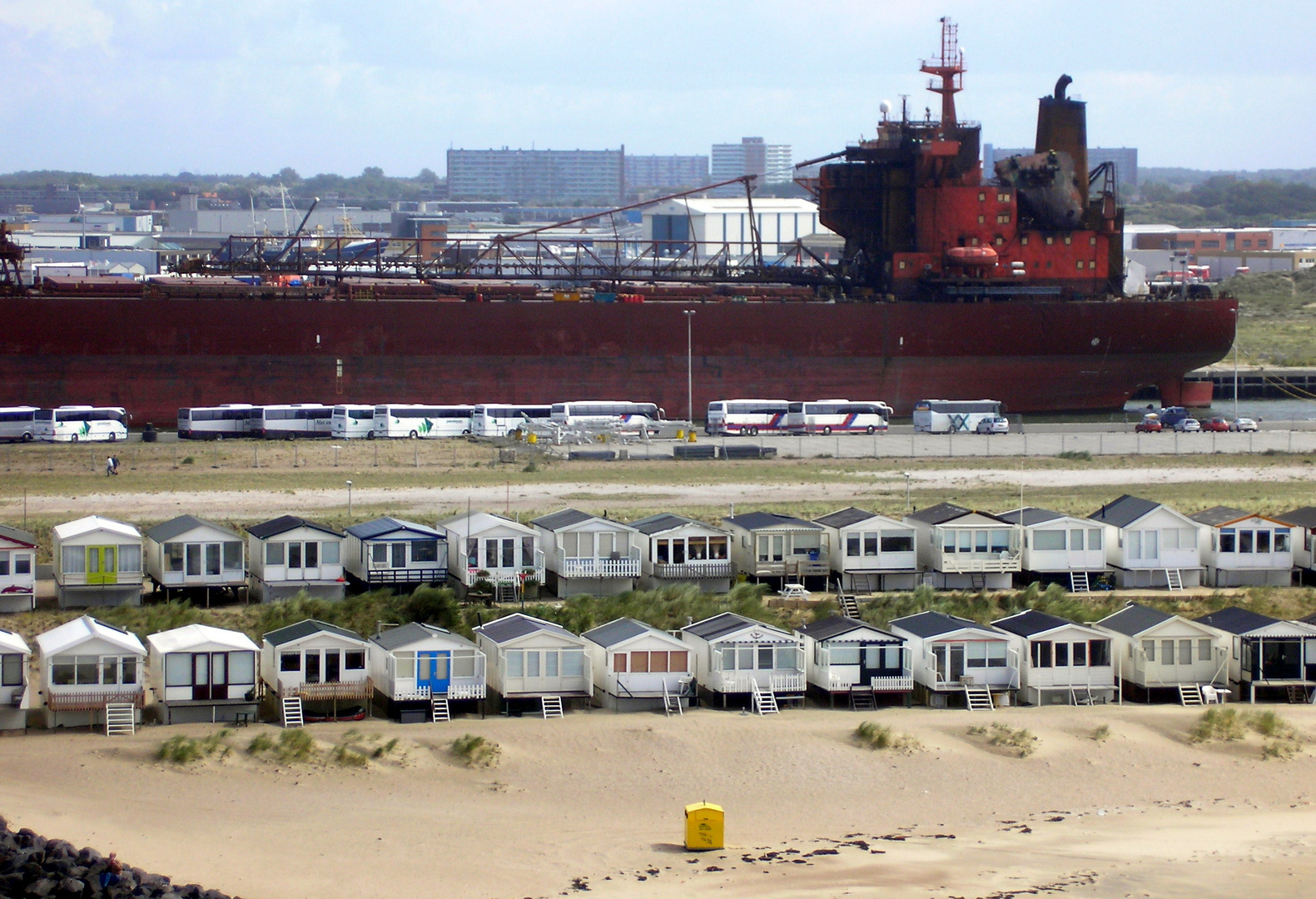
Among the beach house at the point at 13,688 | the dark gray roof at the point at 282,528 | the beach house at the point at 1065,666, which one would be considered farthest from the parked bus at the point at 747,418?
the beach house at the point at 13,688

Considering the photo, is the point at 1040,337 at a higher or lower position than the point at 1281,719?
higher

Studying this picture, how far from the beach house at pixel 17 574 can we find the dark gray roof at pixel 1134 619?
17378 millimetres

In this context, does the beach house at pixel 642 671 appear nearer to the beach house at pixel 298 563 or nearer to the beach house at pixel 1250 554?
the beach house at pixel 298 563

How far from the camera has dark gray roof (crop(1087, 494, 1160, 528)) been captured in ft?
104

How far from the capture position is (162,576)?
2841 centimetres

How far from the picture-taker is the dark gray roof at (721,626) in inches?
965

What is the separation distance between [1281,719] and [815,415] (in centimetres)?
3045

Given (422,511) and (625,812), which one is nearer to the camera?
(625,812)

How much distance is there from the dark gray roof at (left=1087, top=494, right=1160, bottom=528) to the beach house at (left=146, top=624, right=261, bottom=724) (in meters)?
16.8

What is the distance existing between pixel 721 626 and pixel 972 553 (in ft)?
24.5

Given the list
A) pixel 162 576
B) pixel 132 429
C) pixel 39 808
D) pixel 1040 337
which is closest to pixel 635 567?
pixel 162 576

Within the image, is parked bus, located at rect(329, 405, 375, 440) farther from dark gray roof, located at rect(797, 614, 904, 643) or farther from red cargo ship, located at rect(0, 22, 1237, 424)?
dark gray roof, located at rect(797, 614, 904, 643)

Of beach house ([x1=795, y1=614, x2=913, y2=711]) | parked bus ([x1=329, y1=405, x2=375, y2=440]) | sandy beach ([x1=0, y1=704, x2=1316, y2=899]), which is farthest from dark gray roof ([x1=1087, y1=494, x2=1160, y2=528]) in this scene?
parked bus ([x1=329, y1=405, x2=375, y2=440])

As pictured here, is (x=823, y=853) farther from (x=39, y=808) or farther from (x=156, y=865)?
(x=39, y=808)
